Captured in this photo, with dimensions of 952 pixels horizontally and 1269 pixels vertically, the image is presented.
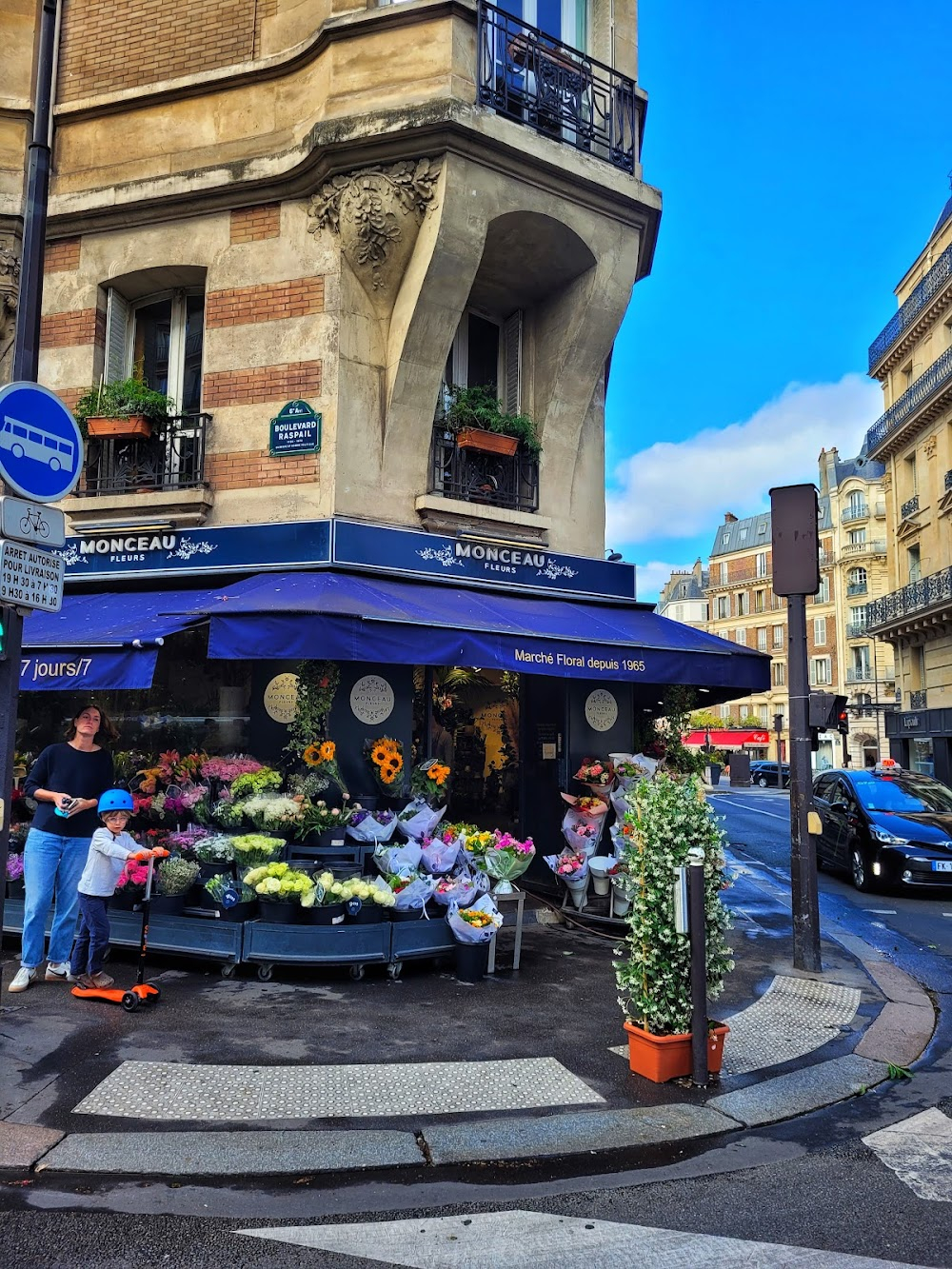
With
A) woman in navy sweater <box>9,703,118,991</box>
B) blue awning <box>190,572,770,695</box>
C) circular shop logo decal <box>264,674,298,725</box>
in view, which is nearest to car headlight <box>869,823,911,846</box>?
blue awning <box>190,572,770,695</box>

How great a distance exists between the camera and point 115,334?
10477mm

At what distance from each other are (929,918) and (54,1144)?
32.4 feet

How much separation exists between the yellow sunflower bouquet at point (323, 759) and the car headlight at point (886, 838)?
314 inches

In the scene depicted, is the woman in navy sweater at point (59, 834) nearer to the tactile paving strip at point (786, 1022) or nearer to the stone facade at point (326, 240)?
the stone facade at point (326, 240)

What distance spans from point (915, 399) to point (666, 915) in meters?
32.8

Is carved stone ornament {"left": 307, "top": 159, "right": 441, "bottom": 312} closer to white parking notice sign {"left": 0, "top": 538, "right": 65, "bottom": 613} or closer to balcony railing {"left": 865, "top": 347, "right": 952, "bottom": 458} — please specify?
white parking notice sign {"left": 0, "top": 538, "right": 65, "bottom": 613}

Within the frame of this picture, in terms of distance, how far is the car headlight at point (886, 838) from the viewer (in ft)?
40.1

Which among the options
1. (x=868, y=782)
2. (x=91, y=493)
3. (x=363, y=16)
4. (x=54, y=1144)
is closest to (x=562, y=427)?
(x=363, y=16)

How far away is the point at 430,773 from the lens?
8.70 metres

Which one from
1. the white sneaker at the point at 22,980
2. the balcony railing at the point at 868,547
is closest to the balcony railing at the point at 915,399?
the balcony railing at the point at 868,547

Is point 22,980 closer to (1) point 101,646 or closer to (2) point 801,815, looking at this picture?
(1) point 101,646

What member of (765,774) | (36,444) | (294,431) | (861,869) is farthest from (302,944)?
(765,774)

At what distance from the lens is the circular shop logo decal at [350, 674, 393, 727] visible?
343 inches

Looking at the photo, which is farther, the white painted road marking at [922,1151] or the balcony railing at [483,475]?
the balcony railing at [483,475]
